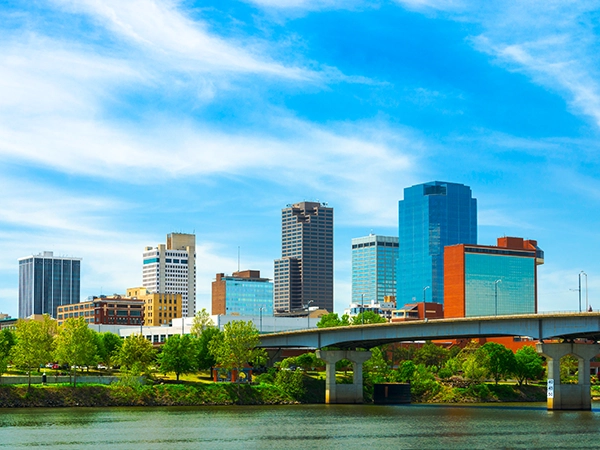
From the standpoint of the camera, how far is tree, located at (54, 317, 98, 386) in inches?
6029

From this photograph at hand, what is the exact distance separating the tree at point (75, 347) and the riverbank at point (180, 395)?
16.4ft

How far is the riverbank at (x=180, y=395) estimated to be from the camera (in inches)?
5591

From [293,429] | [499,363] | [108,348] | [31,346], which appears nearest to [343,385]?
[499,363]

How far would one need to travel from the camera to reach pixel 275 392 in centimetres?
16512

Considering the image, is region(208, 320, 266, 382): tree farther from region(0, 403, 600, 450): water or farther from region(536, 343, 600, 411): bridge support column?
region(536, 343, 600, 411): bridge support column

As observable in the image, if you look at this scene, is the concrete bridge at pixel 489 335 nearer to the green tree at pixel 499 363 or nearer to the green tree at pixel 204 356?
the green tree at pixel 204 356

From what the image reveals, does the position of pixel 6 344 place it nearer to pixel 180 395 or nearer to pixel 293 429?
pixel 180 395

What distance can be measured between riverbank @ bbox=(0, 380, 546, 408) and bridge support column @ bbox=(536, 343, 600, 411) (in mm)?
38523

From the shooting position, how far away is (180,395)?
6033 inches

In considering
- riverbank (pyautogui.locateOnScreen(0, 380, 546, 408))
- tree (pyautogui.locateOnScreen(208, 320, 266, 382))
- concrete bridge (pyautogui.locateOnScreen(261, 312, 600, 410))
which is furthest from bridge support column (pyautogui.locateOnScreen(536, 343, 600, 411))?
tree (pyautogui.locateOnScreen(208, 320, 266, 382))

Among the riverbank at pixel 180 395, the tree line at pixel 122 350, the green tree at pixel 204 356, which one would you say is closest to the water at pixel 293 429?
the riverbank at pixel 180 395

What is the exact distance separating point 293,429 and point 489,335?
2172 inches

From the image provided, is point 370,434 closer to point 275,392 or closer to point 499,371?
point 275,392

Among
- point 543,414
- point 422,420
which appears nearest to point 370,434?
point 422,420
